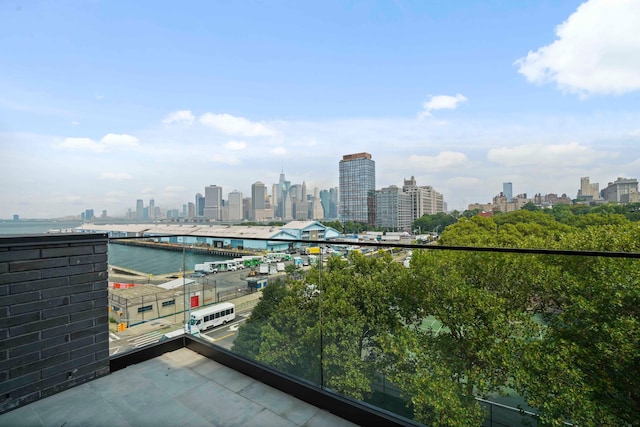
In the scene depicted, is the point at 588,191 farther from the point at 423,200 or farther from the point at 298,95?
the point at 298,95

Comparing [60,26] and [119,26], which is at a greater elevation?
[119,26]

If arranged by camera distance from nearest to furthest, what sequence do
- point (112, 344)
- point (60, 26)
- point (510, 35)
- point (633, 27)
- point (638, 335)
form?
1. point (638, 335)
2. point (112, 344)
3. point (60, 26)
4. point (633, 27)
5. point (510, 35)

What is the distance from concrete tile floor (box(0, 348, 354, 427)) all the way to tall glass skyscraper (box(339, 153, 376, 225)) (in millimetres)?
44227

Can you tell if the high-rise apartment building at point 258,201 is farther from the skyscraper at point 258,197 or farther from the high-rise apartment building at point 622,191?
the high-rise apartment building at point 622,191

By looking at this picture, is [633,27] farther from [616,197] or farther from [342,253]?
[342,253]

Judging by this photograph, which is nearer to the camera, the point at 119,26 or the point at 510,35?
the point at 119,26

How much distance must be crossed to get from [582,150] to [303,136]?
3841 centimetres

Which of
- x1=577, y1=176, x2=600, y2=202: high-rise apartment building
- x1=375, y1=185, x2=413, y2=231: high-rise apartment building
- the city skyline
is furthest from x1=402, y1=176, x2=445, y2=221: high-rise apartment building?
x1=577, y1=176, x2=600, y2=202: high-rise apartment building

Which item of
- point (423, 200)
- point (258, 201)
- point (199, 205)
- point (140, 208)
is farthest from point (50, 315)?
point (423, 200)

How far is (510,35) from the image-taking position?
97.5 ft

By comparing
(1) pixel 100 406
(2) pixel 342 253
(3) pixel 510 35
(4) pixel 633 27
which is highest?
(3) pixel 510 35

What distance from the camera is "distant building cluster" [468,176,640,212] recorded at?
33.8 metres

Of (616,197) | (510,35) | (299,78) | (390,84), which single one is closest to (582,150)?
(616,197)

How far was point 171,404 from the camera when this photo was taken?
1.92 metres
